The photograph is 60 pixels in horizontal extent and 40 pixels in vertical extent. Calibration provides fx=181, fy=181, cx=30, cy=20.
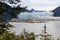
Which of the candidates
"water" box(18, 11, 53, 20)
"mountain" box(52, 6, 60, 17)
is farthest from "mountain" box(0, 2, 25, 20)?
"mountain" box(52, 6, 60, 17)

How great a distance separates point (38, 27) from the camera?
8.51 ft

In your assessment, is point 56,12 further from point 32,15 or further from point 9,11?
point 9,11

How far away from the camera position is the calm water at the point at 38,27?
2584 millimetres

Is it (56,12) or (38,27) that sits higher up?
(56,12)

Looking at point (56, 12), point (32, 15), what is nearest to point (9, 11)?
point (32, 15)

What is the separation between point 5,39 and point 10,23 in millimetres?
489

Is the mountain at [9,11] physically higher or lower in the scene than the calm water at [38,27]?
higher

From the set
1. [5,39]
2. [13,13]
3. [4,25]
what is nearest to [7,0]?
[13,13]

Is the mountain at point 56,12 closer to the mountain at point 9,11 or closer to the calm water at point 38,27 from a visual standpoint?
the calm water at point 38,27

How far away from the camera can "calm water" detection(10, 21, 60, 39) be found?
258cm

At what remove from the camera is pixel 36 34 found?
2.58 meters

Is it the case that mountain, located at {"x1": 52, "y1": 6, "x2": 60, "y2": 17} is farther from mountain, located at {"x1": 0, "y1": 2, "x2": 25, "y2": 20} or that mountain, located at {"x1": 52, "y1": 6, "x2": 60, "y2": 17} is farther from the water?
mountain, located at {"x1": 0, "y1": 2, "x2": 25, "y2": 20}

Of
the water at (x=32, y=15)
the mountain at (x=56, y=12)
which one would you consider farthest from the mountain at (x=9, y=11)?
the mountain at (x=56, y=12)

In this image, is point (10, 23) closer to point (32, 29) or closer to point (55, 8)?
point (32, 29)
